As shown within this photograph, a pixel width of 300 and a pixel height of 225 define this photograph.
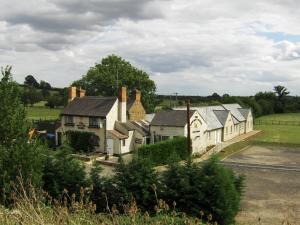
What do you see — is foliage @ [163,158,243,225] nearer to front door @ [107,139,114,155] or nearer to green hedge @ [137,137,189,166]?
green hedge @ [137,137,189,166]

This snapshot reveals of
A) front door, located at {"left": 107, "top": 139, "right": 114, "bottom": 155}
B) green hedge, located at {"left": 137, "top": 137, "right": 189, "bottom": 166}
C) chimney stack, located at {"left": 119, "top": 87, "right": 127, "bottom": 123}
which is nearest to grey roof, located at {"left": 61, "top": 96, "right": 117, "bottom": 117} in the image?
chimney stack, located at {"left": 119, "top": 87, "right": 127, "bottom": 123}

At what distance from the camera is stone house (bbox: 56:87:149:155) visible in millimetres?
42719

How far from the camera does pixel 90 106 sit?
150 ft

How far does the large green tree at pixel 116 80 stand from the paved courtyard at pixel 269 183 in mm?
30568

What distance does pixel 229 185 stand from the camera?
19.5 meters

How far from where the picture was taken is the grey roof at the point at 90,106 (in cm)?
4388

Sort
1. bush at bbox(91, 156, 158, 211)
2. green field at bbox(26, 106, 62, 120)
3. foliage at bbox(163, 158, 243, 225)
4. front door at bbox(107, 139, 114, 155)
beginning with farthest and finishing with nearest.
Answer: green field at bbox(26, 106, 62, 120) < front door at bbox(107, 139, 114, 155) < bush at bbox(91, 156, 158, 211) < foliage at bbox(163, 158, 243, 225)

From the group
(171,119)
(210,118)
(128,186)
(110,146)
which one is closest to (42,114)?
(210,118)

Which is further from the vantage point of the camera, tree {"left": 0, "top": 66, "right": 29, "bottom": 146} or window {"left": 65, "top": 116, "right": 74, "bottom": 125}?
window {"left": 65, "top": 116, "right": 74, "bottom": 125}

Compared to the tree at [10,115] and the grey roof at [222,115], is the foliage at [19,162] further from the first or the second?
the grey roof at [222,115]

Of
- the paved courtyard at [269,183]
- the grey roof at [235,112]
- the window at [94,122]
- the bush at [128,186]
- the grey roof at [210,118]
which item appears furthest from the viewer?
the grey roof at [235,112]

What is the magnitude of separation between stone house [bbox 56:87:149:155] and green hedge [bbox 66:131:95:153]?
0.48 meters

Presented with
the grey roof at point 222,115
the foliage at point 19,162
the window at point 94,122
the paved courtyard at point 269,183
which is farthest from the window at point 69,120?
the foliage at point 19,162

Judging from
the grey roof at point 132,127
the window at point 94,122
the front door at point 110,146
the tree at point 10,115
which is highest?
the tree at point 10,115
